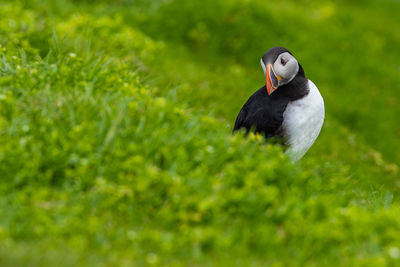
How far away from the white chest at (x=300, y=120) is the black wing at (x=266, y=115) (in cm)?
7

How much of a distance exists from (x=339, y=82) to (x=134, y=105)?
8.54 meters

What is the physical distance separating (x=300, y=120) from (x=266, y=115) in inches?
14.7

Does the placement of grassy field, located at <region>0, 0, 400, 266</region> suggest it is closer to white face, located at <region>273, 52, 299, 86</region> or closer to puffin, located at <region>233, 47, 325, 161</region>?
puffin, located at <region>233, 47, 325, 161</region>

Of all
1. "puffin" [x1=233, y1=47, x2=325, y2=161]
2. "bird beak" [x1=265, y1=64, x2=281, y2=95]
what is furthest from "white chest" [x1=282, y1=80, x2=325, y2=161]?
"bird beak" [x1=265, y1=64, x2=281, y2=95]

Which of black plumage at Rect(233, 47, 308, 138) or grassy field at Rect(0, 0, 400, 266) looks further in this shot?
black plumage at Rect(233, 47, 308, 138)

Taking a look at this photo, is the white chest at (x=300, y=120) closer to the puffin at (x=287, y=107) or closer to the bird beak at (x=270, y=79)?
the puffin at (x=287, y=107)

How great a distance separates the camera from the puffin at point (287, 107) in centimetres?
510

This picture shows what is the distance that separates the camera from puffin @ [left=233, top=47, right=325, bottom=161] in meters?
5.10

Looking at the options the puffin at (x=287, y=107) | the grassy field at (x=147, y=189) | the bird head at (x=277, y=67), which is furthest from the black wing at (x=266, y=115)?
the grassy field at (x=147, y=189)

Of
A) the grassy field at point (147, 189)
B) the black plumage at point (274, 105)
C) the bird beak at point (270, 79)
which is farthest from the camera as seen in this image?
the black plumage at point (274, 105)

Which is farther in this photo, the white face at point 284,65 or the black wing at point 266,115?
the black wing at point 266,115

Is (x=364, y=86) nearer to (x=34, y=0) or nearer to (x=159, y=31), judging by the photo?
(x=159, y=31)

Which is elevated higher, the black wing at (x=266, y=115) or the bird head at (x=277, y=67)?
the bird head at (x=277, y=67)

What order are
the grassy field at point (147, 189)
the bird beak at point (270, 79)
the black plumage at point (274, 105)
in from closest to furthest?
the grassy field at point (147, 189)
the bird beak at point (270, 79)
the black plumage at point (274, 105)
